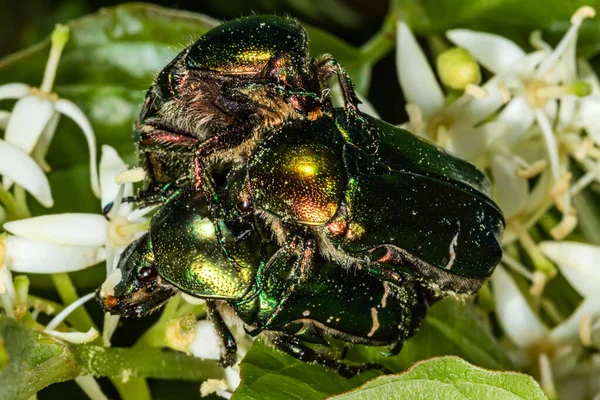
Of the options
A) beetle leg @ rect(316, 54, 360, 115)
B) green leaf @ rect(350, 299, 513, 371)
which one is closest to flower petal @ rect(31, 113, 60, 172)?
beetle leg @ rect(316, 54, 360, 115)

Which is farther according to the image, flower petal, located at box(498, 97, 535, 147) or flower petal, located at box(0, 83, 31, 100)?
flower petal, located at box(498, 97, 535, 147)

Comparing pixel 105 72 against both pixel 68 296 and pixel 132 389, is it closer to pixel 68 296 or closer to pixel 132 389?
pixel 68 296

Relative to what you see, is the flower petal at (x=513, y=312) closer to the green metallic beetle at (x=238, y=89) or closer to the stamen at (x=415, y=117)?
the stamen at (x=415, y=117)

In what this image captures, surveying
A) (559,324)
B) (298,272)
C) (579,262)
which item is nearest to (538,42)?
(579,262)

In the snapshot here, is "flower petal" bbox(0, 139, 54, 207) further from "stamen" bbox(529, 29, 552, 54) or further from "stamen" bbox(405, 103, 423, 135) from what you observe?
"stamen" bbox(529, 29, 552, 54)

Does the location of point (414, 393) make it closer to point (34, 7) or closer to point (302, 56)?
point (302, 56)

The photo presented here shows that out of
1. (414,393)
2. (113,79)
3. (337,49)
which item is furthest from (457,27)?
(414,393)
